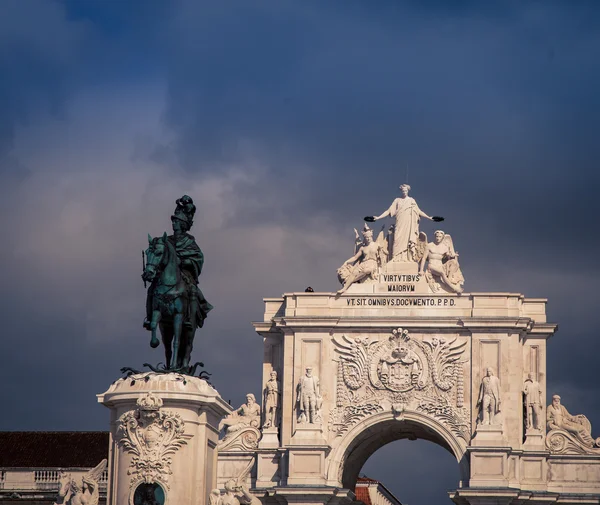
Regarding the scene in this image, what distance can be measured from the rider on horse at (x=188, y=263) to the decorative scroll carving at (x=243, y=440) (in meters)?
37.8

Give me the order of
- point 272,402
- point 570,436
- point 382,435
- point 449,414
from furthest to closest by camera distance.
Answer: point 382,435
point 272,402
point 570,436
point 449,414

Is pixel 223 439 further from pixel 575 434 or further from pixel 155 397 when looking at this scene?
pixel 155 397

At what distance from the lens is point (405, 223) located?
209 ft

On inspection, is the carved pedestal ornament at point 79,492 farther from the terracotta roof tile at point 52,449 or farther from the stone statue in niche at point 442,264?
the terracotta roof tile at point 52,449

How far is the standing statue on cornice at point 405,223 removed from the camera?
6350cm

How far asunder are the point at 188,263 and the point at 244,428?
38.5m

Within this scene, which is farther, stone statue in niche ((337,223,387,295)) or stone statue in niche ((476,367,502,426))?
stone statue in niche ((337,223,387,295))

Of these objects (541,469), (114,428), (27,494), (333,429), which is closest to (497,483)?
(541,469)

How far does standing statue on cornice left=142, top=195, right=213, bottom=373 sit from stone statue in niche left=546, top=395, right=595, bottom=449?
3834 cm

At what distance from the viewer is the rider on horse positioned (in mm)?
25766

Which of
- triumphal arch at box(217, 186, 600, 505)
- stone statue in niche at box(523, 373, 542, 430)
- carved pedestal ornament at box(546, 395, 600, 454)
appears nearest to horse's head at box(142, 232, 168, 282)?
triumphal arch at box(217, 186, 600, 505)

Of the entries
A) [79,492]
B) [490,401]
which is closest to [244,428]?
[490,401]

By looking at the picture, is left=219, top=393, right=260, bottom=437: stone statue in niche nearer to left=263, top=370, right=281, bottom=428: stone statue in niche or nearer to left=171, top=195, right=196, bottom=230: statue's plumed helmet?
left=263, top=370, right=281, bottom=428: stone statue in niche

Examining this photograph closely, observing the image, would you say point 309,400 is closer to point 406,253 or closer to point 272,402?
point 272,402
